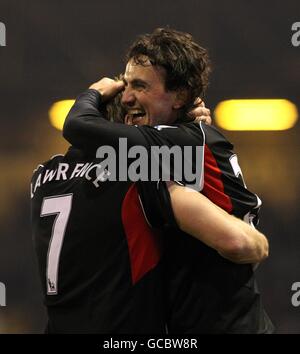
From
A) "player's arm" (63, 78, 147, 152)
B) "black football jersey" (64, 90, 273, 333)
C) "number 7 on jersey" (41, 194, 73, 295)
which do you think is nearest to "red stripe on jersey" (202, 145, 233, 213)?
"black football jersey" (64, 90, 273, 333)

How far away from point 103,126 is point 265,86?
132 cm

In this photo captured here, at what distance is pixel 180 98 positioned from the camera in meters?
1.59

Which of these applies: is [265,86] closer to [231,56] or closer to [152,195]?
[231,56]

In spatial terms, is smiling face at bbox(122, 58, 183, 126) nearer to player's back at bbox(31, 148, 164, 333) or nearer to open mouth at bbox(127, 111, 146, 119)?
open mouth at bbox(127, 111, 146, 119)

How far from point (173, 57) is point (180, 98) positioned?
106 millimetres

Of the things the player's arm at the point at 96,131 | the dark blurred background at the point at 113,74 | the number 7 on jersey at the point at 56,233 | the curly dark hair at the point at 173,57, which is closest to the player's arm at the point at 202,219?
the player's arm at the point at 96,131

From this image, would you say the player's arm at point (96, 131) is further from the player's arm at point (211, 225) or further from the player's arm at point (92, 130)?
the player's arm at point (211, 225)

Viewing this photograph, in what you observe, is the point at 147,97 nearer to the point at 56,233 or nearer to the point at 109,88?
the point at 109,88

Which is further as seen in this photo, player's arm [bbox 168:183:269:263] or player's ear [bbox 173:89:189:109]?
player's ear [bbox 173:89:189:109]

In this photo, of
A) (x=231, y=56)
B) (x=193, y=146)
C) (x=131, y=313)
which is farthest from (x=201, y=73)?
(x=231, y=56)

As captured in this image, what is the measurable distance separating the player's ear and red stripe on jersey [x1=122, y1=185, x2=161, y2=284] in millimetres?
295

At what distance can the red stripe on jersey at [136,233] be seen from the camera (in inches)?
55.4

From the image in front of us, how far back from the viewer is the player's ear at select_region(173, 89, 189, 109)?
158cm

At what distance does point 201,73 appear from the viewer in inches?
63.6
